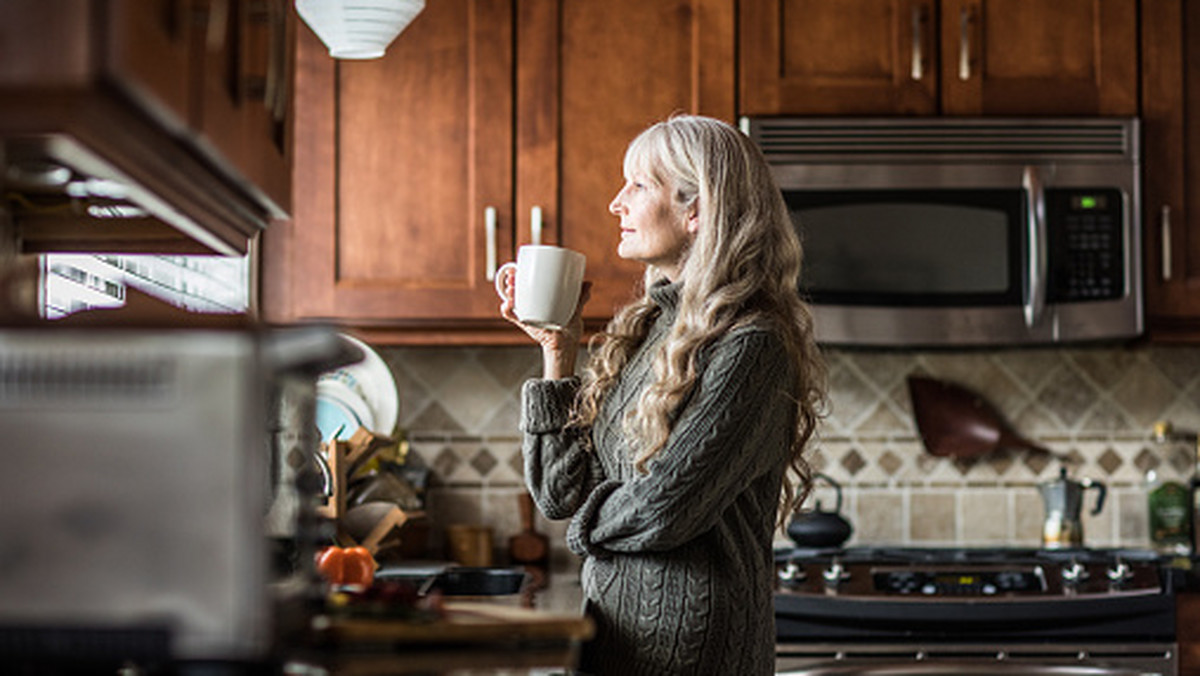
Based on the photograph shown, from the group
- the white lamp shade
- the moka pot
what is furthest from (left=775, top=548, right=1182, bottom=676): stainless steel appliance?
the white lamp shade

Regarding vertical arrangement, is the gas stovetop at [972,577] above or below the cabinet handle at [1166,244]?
below

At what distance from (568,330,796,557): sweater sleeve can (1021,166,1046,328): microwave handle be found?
159 cm

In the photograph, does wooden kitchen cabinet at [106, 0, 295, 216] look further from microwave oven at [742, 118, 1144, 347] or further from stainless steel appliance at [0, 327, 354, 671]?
microwave oven at [742, 118, 1144, 347]

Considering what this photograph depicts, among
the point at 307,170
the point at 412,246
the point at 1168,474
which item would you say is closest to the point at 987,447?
the point at 1168,474

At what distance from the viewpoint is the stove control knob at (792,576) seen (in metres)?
3.23

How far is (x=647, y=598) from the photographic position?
2.07 m

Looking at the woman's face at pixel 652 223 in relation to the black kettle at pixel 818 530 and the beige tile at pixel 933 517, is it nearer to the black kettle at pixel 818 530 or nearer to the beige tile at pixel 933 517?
the black kettle at pixel 818 530

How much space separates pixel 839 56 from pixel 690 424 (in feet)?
5.96

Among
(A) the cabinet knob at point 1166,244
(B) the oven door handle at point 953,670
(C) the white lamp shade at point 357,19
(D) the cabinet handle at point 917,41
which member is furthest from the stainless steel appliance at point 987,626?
(C) the white lamp shade at point 357,19

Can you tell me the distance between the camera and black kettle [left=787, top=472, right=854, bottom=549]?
11.5 feet

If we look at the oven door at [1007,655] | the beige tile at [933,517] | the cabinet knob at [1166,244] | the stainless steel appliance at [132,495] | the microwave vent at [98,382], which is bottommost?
the oven door at [1007,655]

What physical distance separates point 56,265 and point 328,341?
169 cm

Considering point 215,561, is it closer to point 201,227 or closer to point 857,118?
point 201,227

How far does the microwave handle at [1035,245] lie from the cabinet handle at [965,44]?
271 millimetres
